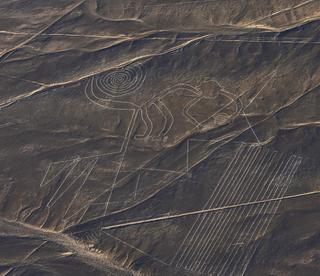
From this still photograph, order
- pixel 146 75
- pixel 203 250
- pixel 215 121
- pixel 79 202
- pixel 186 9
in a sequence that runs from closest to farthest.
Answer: pixel 203 250 < pixel 79 202 < pixel 215 121 < pixel 146 75 < pixel 186 9

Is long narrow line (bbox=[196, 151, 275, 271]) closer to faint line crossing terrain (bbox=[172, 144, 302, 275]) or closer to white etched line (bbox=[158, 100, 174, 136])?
faint line crossing terrain (bbox=[172, 144, 302, 275])

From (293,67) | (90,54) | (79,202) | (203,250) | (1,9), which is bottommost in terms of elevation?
(203,250)

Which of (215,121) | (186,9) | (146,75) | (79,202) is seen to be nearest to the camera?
(79,202)

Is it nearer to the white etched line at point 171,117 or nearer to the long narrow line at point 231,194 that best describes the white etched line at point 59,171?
the white etched line at point 171,117

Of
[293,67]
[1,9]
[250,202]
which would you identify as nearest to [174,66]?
[293,67]

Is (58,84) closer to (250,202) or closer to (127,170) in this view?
(127,170)

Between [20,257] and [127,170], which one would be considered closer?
[20,257]

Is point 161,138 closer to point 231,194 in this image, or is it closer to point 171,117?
point 171,117
